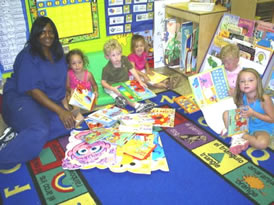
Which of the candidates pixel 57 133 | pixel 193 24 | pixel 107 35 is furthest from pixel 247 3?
pixel 57 133

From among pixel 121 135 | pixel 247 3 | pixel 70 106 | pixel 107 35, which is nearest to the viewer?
pixel 121 135

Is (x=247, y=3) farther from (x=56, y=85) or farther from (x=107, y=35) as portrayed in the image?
(x=56, y=85)

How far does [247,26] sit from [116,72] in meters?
1.28

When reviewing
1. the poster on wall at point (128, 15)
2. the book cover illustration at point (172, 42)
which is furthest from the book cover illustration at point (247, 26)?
the poster on wall at point (128, 15)

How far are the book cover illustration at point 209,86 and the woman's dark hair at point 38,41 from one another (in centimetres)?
106

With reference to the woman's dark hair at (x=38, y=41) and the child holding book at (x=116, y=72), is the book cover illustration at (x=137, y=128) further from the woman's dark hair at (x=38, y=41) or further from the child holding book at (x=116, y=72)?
the woman's dark hair at (x=38, y=41)

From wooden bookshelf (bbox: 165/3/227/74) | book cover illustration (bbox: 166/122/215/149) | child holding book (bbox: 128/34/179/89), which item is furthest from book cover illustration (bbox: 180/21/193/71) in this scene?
book cover illustration (bbox: 166/122/215/149)

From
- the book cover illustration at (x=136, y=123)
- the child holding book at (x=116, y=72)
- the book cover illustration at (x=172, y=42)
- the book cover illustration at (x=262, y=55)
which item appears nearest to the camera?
the book cover illustration at (x=136, y=123)

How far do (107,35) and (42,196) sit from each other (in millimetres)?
1855

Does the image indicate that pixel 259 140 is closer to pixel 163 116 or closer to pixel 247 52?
pixel 163 116

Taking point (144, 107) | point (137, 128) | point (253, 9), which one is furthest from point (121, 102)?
point (253, 9)

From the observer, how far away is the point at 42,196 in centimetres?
155

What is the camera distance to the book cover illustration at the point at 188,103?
92.2 inches

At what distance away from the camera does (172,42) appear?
3.11m
